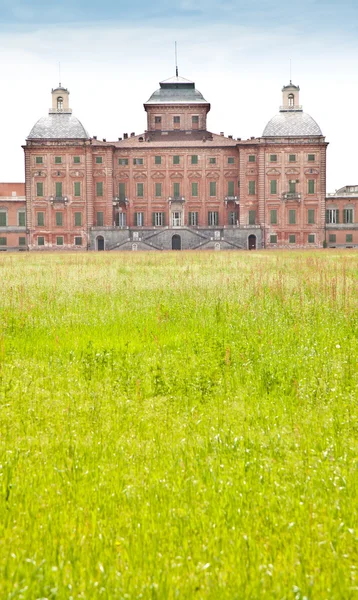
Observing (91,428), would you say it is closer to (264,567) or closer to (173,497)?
(173,497)

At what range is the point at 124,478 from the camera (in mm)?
3408

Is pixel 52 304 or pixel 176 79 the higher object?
pixel 176 79

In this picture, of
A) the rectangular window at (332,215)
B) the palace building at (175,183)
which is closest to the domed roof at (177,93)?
the palace building at (175,183)

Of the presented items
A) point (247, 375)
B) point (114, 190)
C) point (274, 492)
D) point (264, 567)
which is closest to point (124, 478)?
point (274, 492)

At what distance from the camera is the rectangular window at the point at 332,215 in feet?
242

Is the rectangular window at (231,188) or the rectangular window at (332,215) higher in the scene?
the rectangular window at (231,188)

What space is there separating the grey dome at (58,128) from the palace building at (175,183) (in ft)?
0.39

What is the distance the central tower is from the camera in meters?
70.8

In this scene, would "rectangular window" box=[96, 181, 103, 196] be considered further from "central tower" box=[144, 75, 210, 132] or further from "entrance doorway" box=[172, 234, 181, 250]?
"entrance doorway" box=[172, 234, 181, 250]

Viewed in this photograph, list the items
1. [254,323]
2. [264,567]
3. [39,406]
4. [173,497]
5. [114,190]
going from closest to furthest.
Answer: [264,567]
[173,497]
[39,406]
[254,323]
[114,190]

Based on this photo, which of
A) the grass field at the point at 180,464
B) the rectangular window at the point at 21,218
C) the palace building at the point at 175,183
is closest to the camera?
the grass field at the point at 180,464

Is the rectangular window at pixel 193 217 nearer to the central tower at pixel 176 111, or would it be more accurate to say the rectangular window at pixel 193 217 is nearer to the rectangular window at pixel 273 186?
the rectangular window at pixel 273 186

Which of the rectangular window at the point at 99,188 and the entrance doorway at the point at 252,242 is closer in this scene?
the entrance doorway at the point at 252,242

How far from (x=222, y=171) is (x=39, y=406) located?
6658 centimetres
